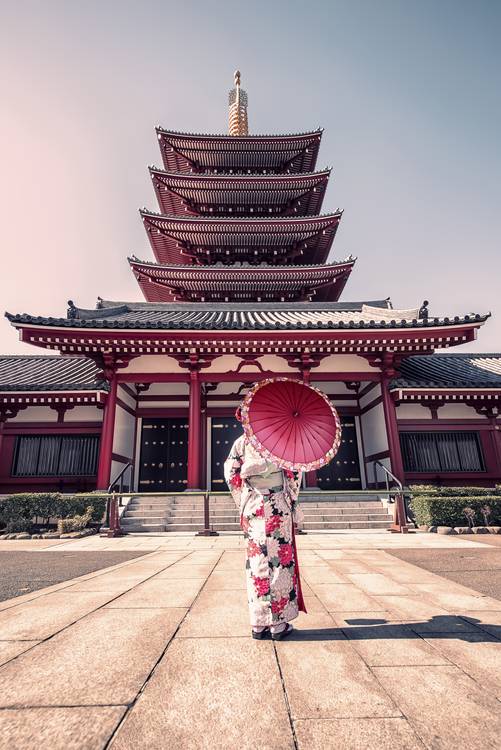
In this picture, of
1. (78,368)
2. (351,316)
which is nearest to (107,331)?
(78,368)

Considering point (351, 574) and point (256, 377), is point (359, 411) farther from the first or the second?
point (351, 574)

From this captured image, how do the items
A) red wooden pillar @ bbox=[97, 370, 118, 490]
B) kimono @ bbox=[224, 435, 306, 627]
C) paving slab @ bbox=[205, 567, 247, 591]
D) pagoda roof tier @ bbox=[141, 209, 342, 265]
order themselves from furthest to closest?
1. pagoda roof tier @ bbox=[141, 209, 342, 265]
2. red wooden pillar @ bbox=[97, 370, 118, 490]
3. paving slab @ bbox=[205, 567, 247, 591]
4. kimono @ bbox=[224, 435, 306, 627]

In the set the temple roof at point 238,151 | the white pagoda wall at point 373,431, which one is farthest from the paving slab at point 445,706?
the temple roof at point 238,151

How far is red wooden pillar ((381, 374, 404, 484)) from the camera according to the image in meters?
9.29

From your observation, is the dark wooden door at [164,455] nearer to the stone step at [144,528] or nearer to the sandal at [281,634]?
the stone step at [144,528]

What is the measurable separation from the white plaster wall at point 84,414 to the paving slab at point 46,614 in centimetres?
797

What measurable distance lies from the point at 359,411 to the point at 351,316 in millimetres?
→ 3153

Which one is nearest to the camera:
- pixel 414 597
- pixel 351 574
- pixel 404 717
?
pixel 404 717

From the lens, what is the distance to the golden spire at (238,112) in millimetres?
17625

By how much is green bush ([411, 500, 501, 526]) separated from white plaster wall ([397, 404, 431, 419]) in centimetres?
339

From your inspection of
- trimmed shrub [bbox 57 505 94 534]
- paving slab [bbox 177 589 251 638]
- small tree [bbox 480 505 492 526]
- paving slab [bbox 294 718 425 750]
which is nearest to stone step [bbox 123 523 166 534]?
trimmed shrub [bbox 57 505 94 534]

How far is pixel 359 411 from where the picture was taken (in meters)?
11.9

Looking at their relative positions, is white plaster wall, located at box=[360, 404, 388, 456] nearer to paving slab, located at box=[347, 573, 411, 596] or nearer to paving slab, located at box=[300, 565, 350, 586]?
paving slab, located at box=[300, 565, 350, 586]

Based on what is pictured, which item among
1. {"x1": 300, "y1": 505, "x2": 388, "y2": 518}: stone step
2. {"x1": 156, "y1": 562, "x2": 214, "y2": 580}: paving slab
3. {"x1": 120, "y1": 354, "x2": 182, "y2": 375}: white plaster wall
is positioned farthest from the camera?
{"x1": 120, "y1": 354, "x2": 182, "y2": 375}: white plaster wall
